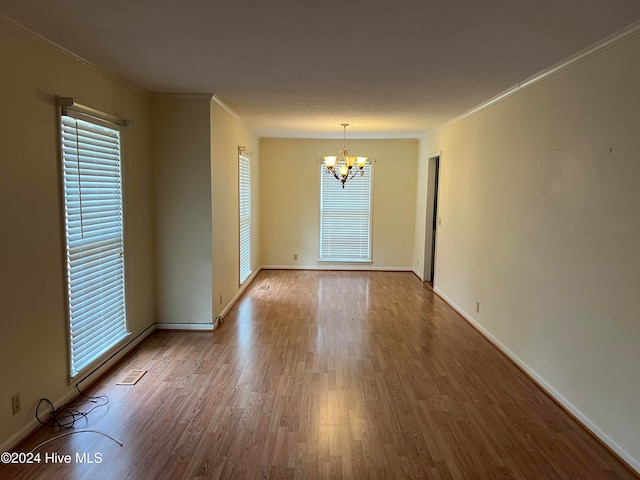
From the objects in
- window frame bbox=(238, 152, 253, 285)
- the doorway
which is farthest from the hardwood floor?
the doorway

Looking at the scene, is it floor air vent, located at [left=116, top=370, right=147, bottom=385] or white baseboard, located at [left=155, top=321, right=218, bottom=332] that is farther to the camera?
white baseboard, located at [left=155, top=321, right=218, bottom=332]

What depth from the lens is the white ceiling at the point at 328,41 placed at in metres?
2.13

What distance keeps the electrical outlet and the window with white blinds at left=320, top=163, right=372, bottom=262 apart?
5.98 m

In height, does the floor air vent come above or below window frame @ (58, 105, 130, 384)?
below

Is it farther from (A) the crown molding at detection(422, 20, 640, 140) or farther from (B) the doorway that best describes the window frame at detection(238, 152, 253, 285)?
(A) the crown molding at detection(422, 20, 640, 140)

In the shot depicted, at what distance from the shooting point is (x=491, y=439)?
265 centimetres

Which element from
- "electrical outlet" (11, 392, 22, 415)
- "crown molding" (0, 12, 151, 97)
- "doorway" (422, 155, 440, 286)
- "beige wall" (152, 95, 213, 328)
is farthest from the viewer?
"doorway" (422, 155, 440, 286)

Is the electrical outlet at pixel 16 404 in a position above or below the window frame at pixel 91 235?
below

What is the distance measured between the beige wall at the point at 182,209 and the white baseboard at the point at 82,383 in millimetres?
485

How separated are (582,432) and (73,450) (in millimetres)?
3145

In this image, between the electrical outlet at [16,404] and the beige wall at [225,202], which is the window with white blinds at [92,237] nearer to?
the electrical outlet at [16,404]

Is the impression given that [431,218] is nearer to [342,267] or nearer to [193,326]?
[342,267]

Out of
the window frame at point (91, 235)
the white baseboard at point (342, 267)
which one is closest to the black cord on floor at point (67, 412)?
the window frame at point (91, 235)

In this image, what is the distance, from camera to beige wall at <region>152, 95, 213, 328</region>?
14.2 ft
